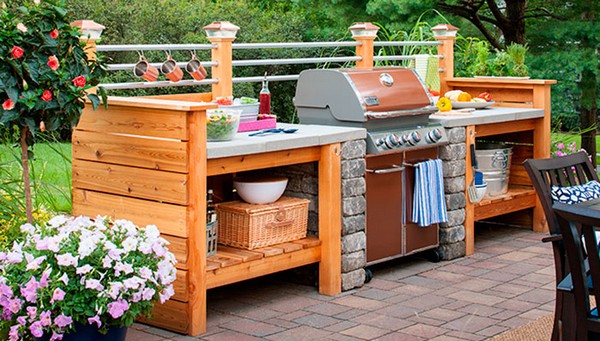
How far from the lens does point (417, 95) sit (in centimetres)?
561

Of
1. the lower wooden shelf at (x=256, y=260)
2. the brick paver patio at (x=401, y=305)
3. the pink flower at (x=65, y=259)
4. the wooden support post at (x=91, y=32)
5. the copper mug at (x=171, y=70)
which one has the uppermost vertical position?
the wooden support post at (x=91, y=32)

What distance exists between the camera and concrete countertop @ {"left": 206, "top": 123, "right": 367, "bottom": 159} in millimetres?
4445

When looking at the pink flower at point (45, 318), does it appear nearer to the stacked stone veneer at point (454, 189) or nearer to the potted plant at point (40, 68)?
the potted plant at point (40, 68)

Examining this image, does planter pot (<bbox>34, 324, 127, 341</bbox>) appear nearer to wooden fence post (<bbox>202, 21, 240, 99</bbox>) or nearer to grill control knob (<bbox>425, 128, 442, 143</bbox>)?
wooden fence post (<bbox>202, 21, 240, 99</bbox>)

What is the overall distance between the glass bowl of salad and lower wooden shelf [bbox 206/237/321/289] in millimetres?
610

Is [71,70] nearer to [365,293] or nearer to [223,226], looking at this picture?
[223,226]

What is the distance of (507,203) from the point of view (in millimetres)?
6605

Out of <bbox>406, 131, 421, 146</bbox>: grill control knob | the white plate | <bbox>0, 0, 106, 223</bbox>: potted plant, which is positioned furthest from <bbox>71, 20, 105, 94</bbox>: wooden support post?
the white plate

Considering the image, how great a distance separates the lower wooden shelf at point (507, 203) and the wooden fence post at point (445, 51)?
0.98m

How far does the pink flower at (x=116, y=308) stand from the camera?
12.1 feet

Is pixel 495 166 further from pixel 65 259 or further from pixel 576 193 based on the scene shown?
pixel 65 259

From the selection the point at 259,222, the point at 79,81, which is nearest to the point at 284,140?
the point at 259,222

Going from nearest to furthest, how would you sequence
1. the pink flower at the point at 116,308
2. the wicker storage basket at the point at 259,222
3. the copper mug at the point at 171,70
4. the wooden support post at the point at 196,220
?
the pink flower at the point at 116,308 → the wooden support post at the point at 196,220 → the wicker storage basket at the point at 259,222 → the copper mug at the point at 171,70

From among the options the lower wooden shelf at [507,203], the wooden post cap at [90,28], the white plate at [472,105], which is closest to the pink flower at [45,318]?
the wooden post cap at [90,28]
